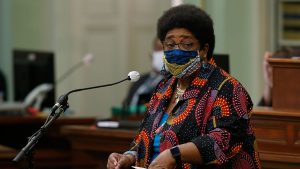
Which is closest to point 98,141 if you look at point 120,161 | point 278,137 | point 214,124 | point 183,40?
point 278,137

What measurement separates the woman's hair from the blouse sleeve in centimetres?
22

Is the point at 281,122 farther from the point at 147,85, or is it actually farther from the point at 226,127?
the point at 147,85

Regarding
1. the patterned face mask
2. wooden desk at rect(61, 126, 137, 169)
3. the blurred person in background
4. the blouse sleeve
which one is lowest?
wooden desk at rect(61, 126, 137, 169)

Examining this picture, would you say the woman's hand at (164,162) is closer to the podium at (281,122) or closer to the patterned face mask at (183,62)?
the patterned face mask at (183,62)

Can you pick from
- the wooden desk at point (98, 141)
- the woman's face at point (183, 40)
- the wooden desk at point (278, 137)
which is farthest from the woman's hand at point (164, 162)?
the wooden desk at point (98, 141)

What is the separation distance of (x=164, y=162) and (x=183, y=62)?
43 cm

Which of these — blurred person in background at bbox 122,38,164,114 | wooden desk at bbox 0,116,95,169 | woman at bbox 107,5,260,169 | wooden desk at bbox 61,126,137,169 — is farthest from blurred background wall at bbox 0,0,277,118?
woman at bbox 107,5,260,169

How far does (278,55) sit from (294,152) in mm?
1081

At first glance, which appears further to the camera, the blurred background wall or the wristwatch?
the blurred background wall

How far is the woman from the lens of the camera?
11.9ft

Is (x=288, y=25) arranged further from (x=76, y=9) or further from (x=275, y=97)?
(x=76, y=9)

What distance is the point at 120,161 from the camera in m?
3.94

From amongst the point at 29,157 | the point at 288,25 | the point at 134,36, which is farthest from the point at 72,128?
the point at 134,36

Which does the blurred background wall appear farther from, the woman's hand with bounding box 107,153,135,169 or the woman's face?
the woman's face
